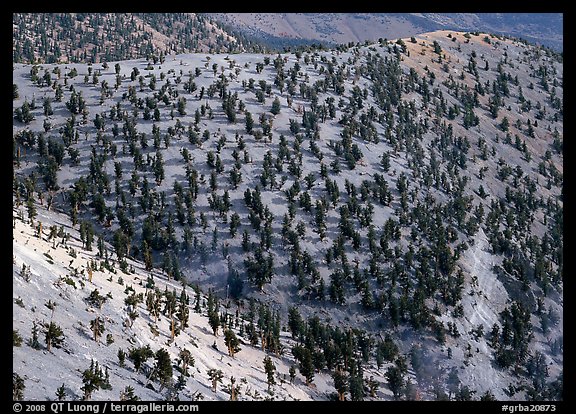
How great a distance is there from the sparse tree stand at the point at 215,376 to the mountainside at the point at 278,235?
0.43m

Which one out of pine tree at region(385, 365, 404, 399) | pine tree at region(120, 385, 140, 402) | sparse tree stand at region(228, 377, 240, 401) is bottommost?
pine tree at region(385, 365, 404, 399)

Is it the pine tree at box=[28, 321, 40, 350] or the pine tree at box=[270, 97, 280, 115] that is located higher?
the pine tree at box=[270, 97, 280, 115]

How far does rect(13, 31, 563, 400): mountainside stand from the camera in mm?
36062

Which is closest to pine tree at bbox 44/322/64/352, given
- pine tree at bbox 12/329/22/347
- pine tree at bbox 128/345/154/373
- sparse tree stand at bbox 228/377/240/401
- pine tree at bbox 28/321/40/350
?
pine tree at bbox 28/321/40/350

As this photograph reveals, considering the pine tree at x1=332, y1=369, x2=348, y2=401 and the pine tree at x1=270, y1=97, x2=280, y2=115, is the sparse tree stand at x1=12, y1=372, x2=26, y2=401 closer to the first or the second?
the pine tree at x1=332, y1=369, x2=348, y2=401

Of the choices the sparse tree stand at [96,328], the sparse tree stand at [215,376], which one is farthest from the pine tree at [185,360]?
the sparse tree stand at [96,328]

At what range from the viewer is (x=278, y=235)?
2296 inches

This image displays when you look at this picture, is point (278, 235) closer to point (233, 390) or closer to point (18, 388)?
point (233, 390)

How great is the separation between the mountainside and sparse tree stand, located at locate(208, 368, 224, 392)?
431mm

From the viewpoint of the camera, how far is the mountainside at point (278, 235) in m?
36.1

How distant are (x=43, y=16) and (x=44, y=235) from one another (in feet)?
543

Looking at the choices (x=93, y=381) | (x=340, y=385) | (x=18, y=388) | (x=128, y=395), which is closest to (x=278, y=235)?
(x=340, y=385)

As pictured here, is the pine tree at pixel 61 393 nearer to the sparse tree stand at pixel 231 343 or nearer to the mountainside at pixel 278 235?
the mountainside at pixel 278 235

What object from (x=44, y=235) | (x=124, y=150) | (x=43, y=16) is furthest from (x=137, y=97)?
(x=43, y=16)
